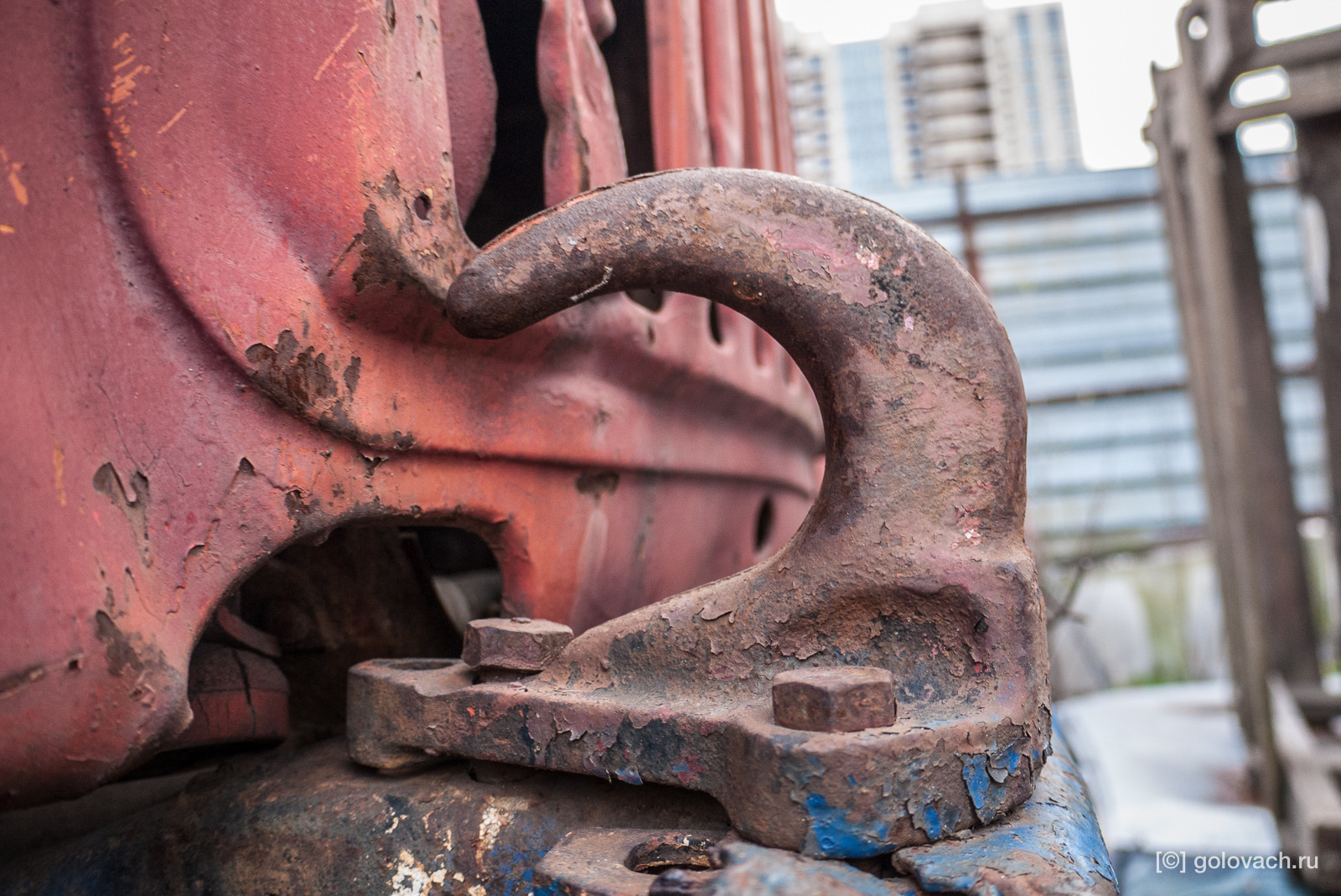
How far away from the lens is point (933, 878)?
52cm

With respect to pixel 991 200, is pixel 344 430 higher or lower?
lower

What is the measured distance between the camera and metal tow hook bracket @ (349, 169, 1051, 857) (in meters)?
0.63

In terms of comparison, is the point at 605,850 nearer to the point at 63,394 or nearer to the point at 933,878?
the point at 933,878

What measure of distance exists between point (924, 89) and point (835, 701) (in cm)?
2122

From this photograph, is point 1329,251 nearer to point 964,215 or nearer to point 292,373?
point 964,215

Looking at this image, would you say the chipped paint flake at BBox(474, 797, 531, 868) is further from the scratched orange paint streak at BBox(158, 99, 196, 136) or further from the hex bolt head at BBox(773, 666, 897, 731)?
the scratched orange paint streak at BBox(158, 99, 196, 136)

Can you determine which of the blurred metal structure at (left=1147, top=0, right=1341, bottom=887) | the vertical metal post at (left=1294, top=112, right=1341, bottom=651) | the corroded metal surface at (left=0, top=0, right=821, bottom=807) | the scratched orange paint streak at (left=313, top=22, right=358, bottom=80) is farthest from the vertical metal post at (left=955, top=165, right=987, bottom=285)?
the scratched orange paint streak at (left=313, top=22, right=358, bottom=80)

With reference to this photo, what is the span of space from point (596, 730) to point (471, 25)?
0.69 m

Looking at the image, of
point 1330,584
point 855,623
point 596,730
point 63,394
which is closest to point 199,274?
point 63,394

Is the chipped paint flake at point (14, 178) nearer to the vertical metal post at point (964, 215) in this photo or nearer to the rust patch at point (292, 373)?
the rust patch at point (292, 373)

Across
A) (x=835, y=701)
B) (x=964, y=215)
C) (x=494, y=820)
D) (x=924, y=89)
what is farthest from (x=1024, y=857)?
(x=924, y=89)

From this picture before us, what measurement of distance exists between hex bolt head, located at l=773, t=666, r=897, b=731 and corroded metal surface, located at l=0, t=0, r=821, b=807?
1.15 feet

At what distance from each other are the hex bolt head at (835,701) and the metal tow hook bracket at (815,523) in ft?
0.12

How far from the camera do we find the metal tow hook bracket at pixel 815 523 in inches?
25.0
